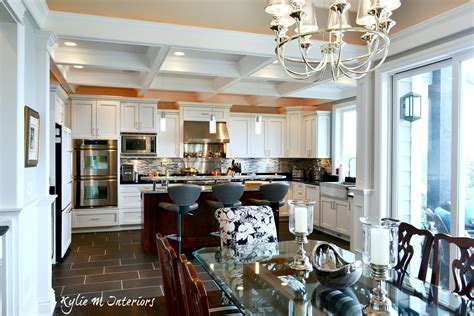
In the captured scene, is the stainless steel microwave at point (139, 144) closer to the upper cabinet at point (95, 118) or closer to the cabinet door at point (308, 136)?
the upper cabinet at point (95, 118)

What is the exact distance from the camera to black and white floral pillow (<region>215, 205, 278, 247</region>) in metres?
2.94

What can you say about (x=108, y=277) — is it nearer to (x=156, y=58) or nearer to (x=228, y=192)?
(x=228, y=192)

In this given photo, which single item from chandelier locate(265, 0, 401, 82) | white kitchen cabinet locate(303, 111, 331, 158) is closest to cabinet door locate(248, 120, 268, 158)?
white kitchen cabinet locate(303, 111, 331, 158)

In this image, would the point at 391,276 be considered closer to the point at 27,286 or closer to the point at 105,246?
the point at 27,286

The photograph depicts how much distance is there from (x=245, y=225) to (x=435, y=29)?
2.44 metres

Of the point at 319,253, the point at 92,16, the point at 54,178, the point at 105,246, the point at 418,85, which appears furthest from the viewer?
the point at 105,246

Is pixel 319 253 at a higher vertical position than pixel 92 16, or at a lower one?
lower

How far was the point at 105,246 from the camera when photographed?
18.1 ft

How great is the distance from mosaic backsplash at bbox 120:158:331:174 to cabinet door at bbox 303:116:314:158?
34 centimetres

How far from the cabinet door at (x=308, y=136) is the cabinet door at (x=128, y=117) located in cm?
364

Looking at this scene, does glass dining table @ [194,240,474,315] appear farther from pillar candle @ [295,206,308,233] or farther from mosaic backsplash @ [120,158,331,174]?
mosaic backsplash @ [120,158,331,174]

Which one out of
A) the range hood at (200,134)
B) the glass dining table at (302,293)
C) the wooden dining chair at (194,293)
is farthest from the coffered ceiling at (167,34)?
the wooden dining chair at (194,293)

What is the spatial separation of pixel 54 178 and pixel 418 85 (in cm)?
447

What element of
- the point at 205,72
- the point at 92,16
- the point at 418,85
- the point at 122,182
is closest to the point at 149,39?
the point at 92,16
